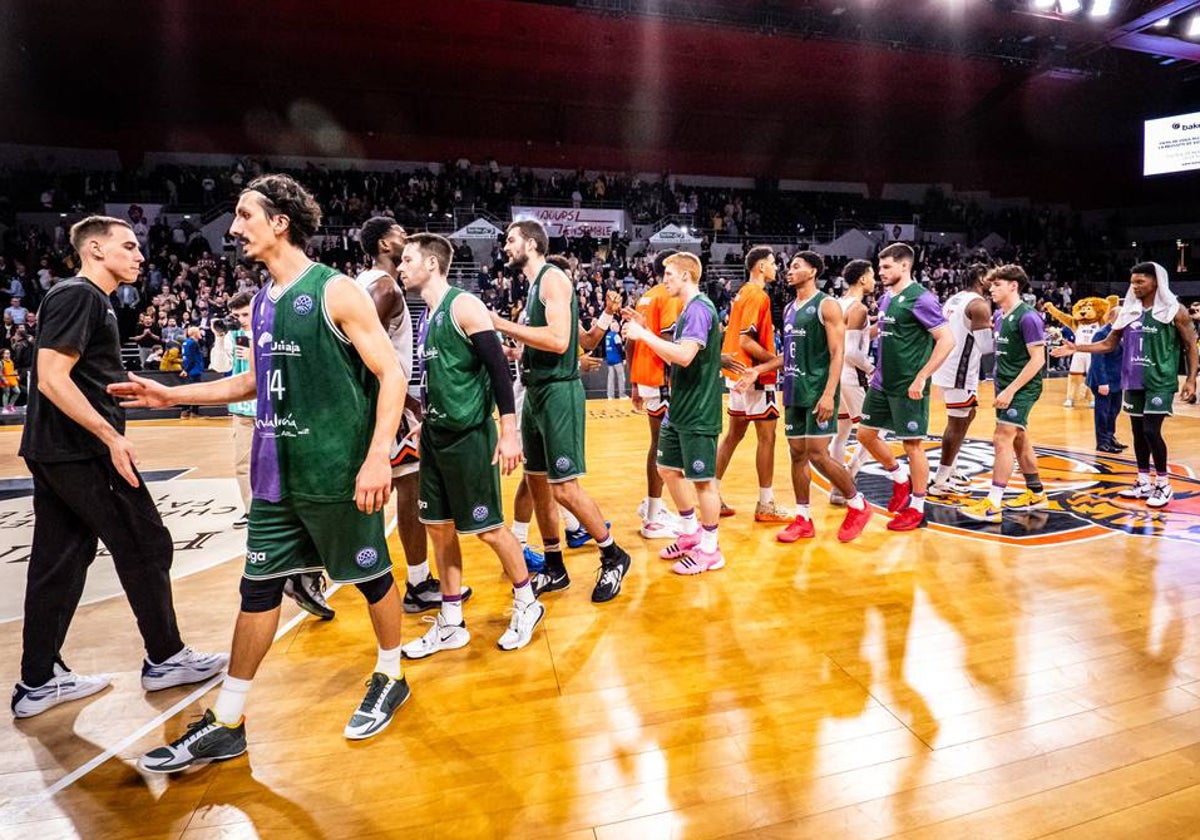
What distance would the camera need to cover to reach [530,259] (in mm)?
3447

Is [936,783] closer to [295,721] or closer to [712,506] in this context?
[712,506]

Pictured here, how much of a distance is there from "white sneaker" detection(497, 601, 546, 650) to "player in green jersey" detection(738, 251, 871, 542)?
2054mm

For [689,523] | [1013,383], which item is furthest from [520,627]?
[1013,383]

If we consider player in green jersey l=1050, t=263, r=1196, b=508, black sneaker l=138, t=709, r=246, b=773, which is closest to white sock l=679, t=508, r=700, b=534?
black sneaker l=138, t=709, r=246, b=773

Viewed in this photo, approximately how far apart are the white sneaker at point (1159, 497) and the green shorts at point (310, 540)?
572cm

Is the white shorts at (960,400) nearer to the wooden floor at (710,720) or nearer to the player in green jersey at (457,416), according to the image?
the wooden floor at (710,720)

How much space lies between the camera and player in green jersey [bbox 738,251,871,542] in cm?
450

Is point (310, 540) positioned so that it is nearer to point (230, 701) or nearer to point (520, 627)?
point (230, 701)

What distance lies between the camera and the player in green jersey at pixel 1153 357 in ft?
16.4

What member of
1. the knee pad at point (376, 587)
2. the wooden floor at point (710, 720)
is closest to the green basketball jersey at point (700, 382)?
the wooden floor at point (710, 720)

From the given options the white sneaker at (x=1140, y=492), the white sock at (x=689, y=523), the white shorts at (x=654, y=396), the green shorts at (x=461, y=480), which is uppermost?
the white shorts at (x=654, y=396)

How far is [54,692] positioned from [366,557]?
5.10 feet

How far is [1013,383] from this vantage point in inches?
192

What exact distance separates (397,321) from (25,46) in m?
18.5
